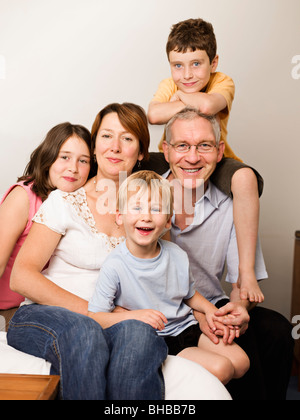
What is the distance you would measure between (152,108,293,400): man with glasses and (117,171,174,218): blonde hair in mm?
311

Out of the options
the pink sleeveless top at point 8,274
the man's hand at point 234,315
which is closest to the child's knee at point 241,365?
the man's hand at point 234,315

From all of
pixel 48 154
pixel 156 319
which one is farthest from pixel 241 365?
pixel 48 154

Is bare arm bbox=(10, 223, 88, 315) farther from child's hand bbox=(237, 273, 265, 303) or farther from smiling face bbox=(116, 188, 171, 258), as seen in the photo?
child's hand bbox=(237, 273, 265, 303)

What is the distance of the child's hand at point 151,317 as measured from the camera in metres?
1.41

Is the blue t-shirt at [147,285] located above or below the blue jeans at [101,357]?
above

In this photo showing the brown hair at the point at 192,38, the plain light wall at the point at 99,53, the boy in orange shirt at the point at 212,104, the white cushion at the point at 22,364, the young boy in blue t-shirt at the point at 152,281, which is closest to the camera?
the white cushion at the point at 22,364

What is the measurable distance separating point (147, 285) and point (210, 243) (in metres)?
0.44

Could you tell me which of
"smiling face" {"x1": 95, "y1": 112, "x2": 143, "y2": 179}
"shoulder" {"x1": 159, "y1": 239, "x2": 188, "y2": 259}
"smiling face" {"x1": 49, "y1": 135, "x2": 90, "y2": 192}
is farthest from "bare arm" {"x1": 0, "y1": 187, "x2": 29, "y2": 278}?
"shoulder" {"x1": 159, "y1": 239, "x2": 188, "y2": 259}

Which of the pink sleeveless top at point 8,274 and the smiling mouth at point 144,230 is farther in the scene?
the pink sleeveless top at point 8,274

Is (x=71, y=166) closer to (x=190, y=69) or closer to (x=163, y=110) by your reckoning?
(x=163, y=110)

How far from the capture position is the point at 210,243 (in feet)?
6.19

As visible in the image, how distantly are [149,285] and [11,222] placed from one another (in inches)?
23.7

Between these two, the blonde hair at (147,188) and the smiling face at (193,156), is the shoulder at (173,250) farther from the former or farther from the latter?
the smiling face at (193,156)

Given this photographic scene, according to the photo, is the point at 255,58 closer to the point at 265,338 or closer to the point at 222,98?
the point at 222,98
